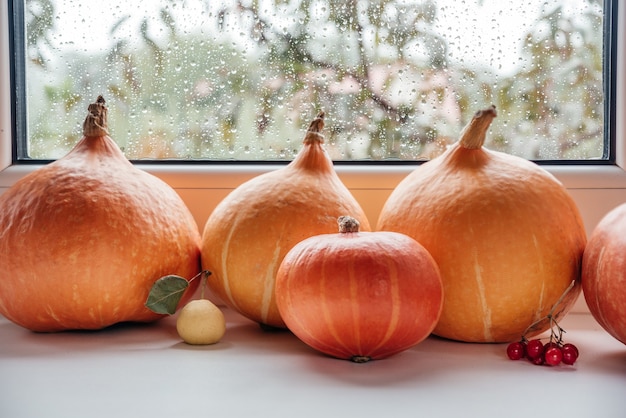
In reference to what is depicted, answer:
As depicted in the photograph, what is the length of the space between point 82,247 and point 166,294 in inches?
5.3

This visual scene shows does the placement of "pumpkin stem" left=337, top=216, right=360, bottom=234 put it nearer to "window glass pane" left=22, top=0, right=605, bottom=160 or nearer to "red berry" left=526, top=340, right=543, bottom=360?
"red berry" left=526, top=340, right=543, bottom=360

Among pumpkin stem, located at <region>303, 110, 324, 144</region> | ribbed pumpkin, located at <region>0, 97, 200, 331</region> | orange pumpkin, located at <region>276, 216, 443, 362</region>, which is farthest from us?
pumpkin stem, located at <region>303, 110, 324, 144</region>

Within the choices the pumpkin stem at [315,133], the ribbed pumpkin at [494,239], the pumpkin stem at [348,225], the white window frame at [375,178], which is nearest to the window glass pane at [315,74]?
the white window frame at [375,178]

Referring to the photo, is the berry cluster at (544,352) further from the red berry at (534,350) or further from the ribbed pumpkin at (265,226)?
the ribbed pumpkin at (265,226)

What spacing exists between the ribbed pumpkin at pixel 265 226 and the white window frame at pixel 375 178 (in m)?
0.17

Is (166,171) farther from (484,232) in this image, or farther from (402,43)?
(484,232)

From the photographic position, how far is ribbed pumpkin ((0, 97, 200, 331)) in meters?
0.96

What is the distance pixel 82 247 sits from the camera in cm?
96

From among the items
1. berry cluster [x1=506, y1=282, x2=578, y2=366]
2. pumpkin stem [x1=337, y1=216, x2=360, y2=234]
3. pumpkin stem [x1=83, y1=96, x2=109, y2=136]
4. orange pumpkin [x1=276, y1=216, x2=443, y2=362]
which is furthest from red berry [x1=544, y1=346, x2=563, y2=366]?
pumpkin stem [x1=83, y1=96, x2=109, y2=136]

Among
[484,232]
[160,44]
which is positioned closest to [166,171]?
[160,44]

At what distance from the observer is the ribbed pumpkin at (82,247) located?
958 mm

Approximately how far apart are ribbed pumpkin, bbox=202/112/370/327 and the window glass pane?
0.87 ft

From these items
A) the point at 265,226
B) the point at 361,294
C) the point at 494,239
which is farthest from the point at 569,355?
the point at 265,226

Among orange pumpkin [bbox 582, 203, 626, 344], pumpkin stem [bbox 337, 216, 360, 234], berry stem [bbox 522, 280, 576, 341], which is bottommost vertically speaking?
berry stem [bbox 522, 280, 576, 341]
